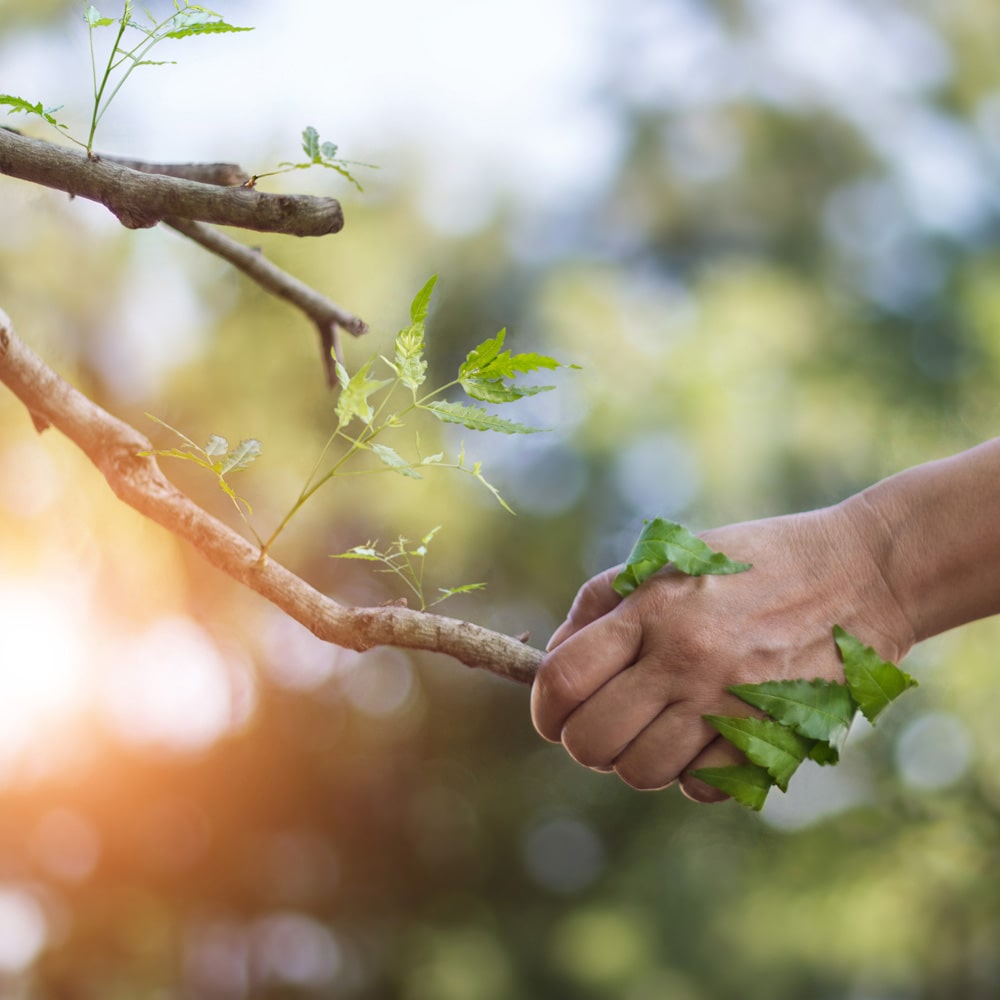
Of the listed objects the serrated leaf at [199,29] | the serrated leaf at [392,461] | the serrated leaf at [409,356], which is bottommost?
the serrated leaf at [392,461]

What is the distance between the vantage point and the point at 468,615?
1.88 m

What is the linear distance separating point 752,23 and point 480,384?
3.77m

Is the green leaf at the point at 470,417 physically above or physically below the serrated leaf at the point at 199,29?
below

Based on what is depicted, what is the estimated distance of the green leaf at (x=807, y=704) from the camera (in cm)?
53

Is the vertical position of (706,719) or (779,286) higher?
(779,286)

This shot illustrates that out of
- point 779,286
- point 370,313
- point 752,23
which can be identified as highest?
point 752,23

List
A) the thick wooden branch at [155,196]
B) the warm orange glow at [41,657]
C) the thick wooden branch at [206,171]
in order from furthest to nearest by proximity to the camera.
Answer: the warm orange glow at [41,657]
the thick wooden branch at [206,171]
the thick wooden branch at [155,196]

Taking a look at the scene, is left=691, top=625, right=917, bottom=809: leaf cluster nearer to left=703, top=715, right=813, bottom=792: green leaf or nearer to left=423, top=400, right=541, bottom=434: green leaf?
left=703, top=715, right=813, bottom=792: green leaf

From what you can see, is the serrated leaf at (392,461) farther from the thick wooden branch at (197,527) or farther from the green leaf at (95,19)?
the green leaf at (95,19)

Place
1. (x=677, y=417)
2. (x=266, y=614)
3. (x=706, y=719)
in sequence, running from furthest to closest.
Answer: (x=677, y=417) → (x=266, y=614) → (x=706, y=719)

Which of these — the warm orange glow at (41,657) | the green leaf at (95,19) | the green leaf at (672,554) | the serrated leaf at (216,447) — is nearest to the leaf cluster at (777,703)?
the green leaf at (672,554)

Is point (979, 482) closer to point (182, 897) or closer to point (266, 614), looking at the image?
point (266, 614)

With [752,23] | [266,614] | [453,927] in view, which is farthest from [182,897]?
[752,23]

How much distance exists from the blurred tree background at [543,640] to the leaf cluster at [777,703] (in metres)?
1.62
